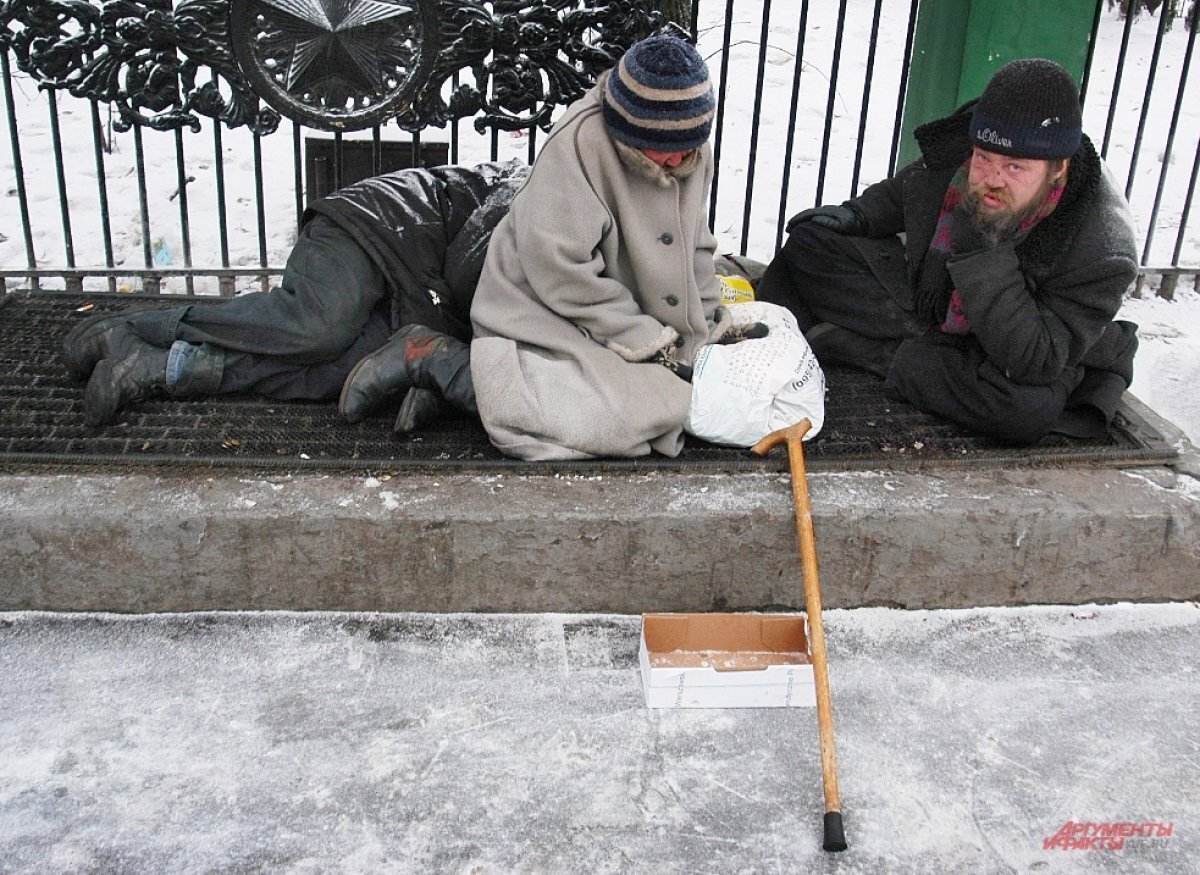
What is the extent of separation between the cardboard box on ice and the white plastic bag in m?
0.59

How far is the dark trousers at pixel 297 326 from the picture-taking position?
3332mm

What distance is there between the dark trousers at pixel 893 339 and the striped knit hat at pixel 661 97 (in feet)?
3.27

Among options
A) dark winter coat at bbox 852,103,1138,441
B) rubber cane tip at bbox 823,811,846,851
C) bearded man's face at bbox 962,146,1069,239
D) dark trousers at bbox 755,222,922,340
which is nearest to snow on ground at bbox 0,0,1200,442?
dark trousers at bbox 755,222,922,340

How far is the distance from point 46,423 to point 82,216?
2.80 metres

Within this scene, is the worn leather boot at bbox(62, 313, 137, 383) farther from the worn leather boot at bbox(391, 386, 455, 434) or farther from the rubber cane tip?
the rubber cane tip

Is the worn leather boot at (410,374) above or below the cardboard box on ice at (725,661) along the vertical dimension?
above

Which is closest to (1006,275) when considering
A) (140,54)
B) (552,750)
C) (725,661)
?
(725,661)

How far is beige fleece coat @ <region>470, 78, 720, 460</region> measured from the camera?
3.06 meters

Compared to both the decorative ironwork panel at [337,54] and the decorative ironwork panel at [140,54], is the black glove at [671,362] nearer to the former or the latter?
the decorative ironwork panel at [337,54]

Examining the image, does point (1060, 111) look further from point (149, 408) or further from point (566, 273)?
point (149, 408)

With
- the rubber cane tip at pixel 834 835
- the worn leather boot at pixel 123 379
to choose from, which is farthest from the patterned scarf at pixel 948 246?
the worn leather boot at pixel 123 379

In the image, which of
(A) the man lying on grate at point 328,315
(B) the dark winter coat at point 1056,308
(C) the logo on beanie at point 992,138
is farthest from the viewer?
(A) the man lying on grate at point 328,315

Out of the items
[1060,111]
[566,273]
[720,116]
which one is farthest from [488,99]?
[1060,111]

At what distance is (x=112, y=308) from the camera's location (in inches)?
162
